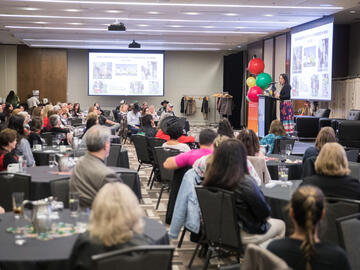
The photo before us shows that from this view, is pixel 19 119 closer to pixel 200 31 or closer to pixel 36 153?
pixel 36 153

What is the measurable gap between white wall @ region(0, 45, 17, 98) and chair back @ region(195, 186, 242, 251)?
2443cm

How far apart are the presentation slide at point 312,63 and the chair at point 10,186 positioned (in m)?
11.0

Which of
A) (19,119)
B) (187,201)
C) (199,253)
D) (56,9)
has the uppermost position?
(56,9)

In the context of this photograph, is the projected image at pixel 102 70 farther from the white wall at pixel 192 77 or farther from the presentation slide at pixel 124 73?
the white wall at pixel 192 77

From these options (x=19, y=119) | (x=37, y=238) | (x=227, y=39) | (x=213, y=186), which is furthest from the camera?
(x=227, y=39)

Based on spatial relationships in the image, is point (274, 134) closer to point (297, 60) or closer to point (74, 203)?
point (74, 203)

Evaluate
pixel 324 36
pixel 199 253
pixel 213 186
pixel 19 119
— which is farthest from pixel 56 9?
pixel 213 186

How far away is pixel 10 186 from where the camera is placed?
4.69 meters

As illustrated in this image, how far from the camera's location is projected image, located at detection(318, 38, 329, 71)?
47.1 feet

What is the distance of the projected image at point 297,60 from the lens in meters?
16.4

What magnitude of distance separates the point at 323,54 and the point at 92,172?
1186 cm

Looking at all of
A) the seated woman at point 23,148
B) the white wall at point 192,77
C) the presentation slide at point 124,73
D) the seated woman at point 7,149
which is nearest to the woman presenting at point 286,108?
the seated woman at point 23,148

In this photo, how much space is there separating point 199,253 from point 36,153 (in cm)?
304

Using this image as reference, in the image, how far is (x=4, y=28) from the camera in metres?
19.2
